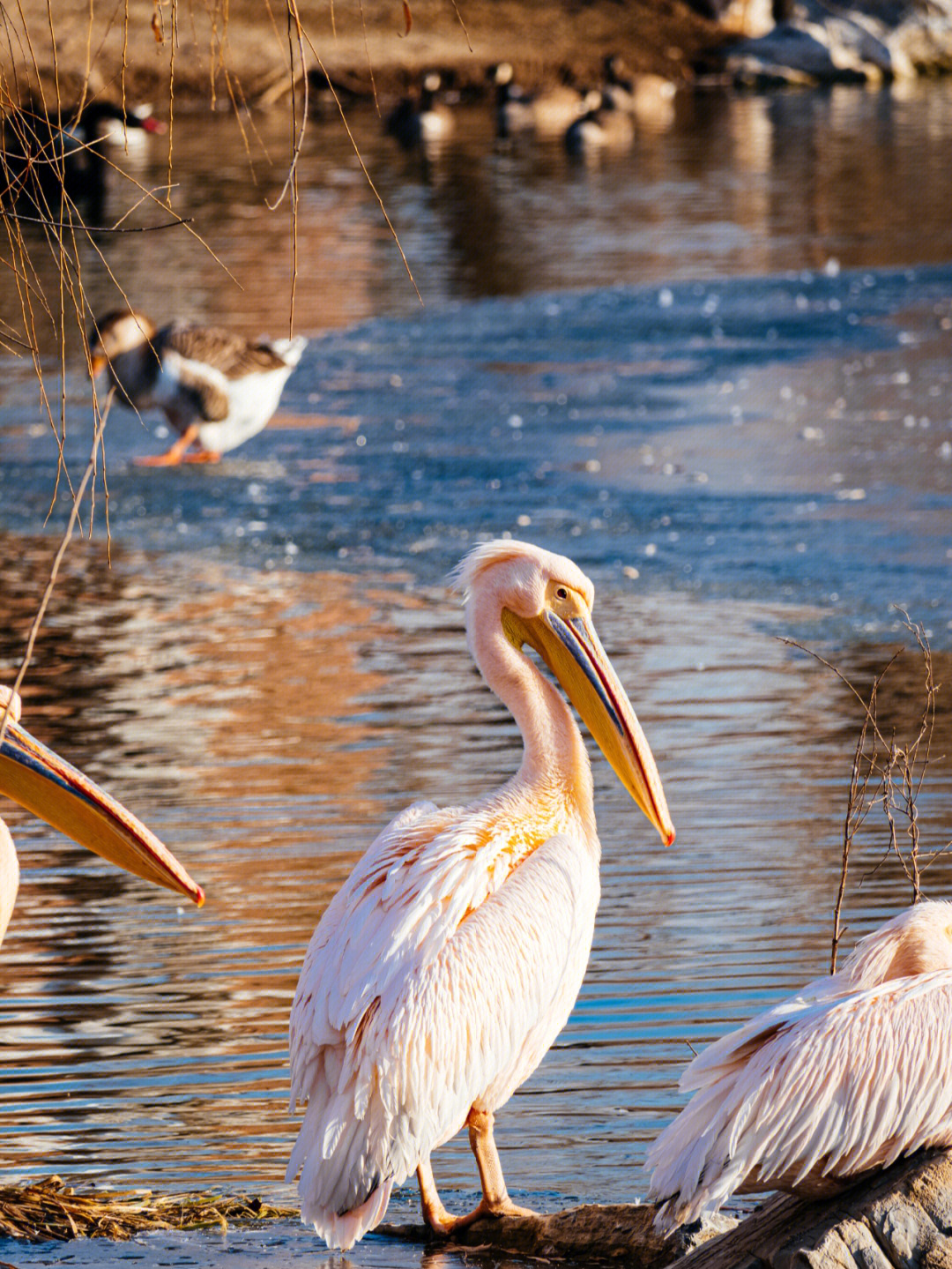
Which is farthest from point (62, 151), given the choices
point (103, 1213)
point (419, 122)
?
point (419, 122)

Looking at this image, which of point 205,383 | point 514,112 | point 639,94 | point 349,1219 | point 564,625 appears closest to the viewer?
point 349,1219

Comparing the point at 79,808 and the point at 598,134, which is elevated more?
the point at 79,808

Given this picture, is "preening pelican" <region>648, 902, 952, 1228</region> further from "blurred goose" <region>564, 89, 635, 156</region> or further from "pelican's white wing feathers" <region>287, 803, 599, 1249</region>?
"blurred goose" <region>564, 89, 635, 156</region>

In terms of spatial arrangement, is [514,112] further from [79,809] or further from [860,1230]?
[860,1230]

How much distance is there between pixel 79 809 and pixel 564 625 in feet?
3.28

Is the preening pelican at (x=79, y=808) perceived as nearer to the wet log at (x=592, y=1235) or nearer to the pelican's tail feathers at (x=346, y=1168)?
the pelican's tail feathers at (x=346, y=1168)

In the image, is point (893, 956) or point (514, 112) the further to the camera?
point (514, 112)

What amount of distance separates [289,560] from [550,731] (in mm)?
4710

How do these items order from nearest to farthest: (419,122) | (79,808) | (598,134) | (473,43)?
1. (79,808)
2. (598,134)
3. (419,122)
4. (473,43)

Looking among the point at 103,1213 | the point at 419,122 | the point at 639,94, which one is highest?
the point at 103,1213

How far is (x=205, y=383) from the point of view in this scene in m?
9.45

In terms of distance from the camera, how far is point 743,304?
12.8 m

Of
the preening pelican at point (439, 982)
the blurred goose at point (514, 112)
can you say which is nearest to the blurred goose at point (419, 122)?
the blurred goose at point (514, 112)

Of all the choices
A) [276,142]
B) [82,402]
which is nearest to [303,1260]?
[82,402]
